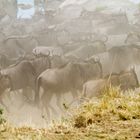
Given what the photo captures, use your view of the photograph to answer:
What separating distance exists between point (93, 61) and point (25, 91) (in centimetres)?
231

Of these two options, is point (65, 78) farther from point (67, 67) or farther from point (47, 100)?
point (47, 100)

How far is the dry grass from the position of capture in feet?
10.9

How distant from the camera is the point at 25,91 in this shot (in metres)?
13.5

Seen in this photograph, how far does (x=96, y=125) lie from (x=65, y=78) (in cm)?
937

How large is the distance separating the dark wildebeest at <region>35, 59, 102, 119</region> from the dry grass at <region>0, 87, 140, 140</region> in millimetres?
8397

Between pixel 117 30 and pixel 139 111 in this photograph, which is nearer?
pixel 139 111

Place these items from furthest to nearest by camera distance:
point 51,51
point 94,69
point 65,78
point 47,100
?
point 51,51 → point 94,69 → point 65,78 → point 47,100

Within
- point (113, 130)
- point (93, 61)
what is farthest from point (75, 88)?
point (113, 130)

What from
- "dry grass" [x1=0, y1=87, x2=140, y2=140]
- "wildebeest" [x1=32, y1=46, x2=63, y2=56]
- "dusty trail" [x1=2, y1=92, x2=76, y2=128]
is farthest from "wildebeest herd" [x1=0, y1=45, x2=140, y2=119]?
"dry grass" [x1=0, y1=87, x2=140, y2=140]

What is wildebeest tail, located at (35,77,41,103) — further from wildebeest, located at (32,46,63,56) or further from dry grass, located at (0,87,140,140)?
dry grass, located at (0,87,140,140)

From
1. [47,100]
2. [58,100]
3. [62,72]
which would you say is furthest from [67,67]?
[58,100]

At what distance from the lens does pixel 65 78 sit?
13016mm

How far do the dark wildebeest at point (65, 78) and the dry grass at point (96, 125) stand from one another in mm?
8397

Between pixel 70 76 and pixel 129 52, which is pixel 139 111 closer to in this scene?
pixel 70 76
